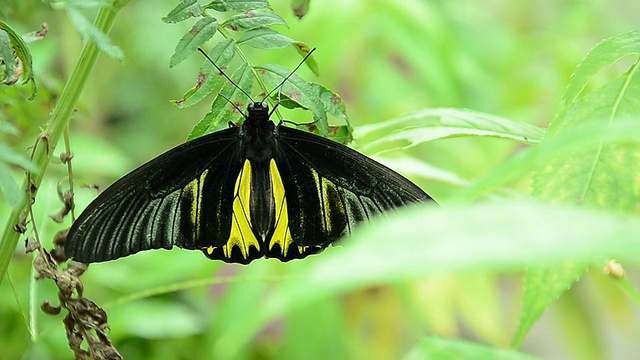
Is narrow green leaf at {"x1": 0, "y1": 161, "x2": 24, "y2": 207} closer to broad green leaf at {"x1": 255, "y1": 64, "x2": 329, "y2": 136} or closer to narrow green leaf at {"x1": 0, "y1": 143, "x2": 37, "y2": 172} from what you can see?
narrow green leaf at {"x1": 0, "y1": 143, "x2": 37, "y2": 172}

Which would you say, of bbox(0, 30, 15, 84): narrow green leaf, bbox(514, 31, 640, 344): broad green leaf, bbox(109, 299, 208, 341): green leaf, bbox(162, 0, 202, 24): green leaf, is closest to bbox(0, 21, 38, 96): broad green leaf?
bbox(0, 30, 15, 84): narrow green leaf

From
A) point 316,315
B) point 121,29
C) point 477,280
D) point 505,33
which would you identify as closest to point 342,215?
point 316,315

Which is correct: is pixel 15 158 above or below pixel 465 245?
above

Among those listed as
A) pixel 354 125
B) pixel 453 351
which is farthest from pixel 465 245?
pixel 354 125

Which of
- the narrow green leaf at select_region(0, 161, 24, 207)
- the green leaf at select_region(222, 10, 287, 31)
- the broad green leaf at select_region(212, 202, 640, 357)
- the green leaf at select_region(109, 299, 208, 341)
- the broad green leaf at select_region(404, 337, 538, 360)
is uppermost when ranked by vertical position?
the green leaf at select_region(109, 299, 208, 341)

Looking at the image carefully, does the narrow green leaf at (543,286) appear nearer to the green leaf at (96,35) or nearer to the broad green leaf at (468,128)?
the broad green leaf at (468,128)

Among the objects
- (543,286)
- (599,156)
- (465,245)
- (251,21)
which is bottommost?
(465,245)

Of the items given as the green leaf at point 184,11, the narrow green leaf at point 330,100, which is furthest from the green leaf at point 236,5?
the narrow green leaf at point 330,100

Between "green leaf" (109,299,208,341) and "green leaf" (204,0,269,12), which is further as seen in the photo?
"green leaf" (109,299,208,341)

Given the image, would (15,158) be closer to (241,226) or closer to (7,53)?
(7,53)
